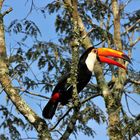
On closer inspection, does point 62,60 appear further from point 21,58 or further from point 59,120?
point 59,120

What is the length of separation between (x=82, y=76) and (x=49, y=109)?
914mm

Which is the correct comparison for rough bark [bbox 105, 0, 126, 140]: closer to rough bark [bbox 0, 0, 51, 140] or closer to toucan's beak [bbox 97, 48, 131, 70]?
toucan's beak [bbox 97, 48, 131, 70]

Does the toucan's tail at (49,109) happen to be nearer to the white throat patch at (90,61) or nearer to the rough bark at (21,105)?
the white throat patch at (90,61)

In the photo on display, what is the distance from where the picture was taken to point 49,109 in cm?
754

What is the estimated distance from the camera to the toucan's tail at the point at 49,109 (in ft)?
24.3

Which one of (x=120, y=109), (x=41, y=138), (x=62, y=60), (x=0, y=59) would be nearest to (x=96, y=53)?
(x=62, y=60)

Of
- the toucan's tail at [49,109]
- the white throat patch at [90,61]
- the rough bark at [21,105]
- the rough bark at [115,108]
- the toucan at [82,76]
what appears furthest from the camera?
the white throat patch at [90,61]

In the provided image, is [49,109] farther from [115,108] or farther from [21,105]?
[21,105]

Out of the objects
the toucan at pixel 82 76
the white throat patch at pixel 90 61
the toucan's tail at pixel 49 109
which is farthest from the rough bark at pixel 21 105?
the white throat patch at pixel 90 61

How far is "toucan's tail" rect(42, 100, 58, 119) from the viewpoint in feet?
24.3

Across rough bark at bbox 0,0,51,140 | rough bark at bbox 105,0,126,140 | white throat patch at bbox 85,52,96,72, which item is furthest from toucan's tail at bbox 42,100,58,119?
rough bark at bbox 0,0,51,140

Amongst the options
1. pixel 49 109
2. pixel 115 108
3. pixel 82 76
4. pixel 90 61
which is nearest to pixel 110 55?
pixel 90 61

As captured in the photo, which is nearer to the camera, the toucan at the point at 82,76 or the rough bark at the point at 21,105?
the rough bark at the point at 21,105

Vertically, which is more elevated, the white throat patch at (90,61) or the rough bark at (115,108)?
the white throat patch at (90,61)
